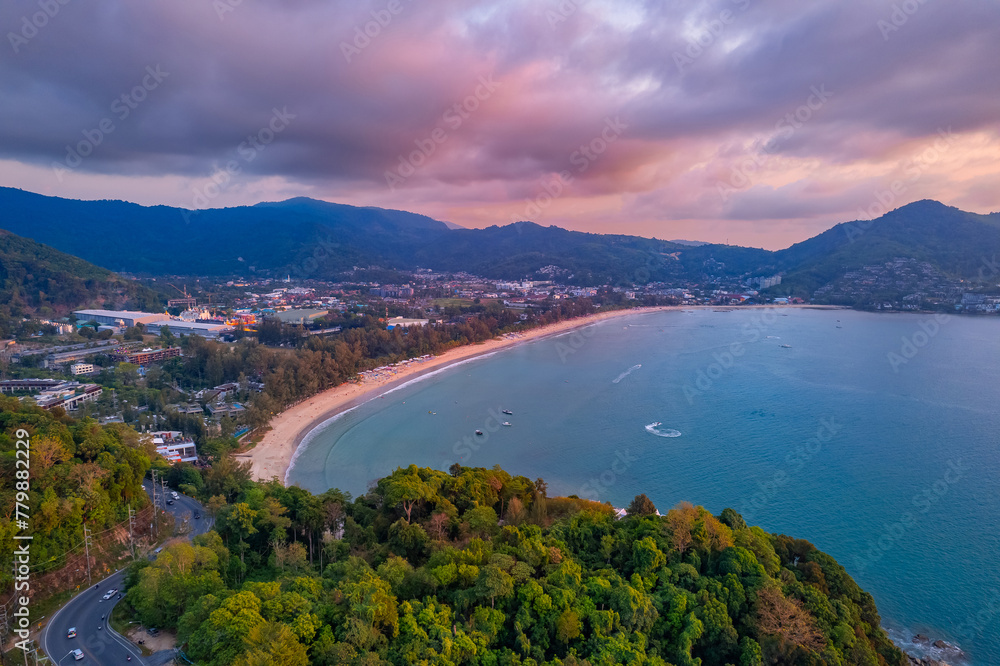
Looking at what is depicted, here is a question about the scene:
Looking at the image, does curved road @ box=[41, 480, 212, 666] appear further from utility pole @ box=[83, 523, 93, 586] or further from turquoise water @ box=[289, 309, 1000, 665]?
turquoise water @ box=[289, 309, 1000, 665]

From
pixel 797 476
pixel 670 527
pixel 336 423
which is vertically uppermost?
pixel 670 527

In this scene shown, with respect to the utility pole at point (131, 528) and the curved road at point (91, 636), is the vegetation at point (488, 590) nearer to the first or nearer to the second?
the curved road at point (91, 636)

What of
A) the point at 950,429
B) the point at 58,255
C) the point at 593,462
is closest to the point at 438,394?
the point at 593,462

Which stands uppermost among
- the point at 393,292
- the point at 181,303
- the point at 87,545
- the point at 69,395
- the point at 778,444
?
the point at 181,303

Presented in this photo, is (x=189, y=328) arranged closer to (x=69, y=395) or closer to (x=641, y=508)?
(x=69, y=395)

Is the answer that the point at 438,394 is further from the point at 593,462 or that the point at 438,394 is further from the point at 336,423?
the point at 593,462

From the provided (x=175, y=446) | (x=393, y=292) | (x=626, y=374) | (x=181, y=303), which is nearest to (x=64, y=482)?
(x=175, y=446)

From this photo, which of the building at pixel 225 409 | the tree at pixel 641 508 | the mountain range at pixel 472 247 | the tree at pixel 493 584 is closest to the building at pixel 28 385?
the building at pixel 225 409
